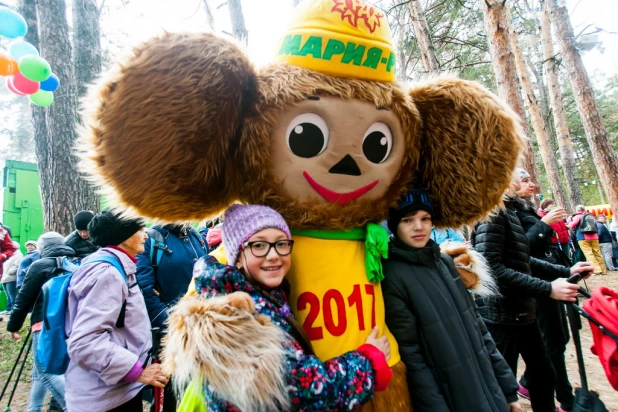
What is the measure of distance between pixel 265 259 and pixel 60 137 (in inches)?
220

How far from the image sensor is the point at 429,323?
1.62 meters

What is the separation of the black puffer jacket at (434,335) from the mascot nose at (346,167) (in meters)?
0.42

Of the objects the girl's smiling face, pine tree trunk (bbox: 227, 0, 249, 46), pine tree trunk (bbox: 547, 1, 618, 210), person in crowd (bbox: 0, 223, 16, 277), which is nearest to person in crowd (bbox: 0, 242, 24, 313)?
person in crowd (bbox: 0, 223, 16, 277)

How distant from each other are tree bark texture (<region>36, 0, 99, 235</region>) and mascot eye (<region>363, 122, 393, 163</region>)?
5.19m

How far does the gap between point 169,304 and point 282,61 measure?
6.71 feet

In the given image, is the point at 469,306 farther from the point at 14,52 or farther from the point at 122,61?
the point at 14,52

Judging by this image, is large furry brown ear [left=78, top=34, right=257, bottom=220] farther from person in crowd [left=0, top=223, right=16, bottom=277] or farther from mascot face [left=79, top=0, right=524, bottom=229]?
person in crowd [left=0, top=223, right=16, bottom=277]

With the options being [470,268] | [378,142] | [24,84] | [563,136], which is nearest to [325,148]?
[378,142]

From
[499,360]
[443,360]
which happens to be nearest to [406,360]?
[443,360]

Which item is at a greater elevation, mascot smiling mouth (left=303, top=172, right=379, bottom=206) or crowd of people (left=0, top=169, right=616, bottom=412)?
mascot smiling mouth (left=303, top=172, right=379, bottom=206)

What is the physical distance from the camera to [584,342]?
5.25 meters

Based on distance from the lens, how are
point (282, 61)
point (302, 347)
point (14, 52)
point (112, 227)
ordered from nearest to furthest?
point (302, 347), point (282, 61), point (112, 227), point (14, 52)

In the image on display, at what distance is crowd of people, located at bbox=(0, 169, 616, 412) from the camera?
1242 millimetres

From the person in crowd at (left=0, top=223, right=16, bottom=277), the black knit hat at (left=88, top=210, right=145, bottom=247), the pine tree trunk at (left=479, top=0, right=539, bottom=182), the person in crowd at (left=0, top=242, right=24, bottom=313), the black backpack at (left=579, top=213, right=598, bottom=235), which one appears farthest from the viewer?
the black backpack at (left=579, top=213, right=598, bottom=235)
